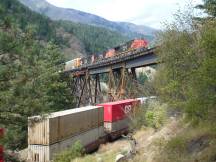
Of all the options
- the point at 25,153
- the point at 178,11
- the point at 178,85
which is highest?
the point at 178,11

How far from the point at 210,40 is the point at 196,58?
813 cm

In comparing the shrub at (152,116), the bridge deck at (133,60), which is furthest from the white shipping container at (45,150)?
the bridge deck at (133,60)

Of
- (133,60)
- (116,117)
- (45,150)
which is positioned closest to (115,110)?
(116,117)

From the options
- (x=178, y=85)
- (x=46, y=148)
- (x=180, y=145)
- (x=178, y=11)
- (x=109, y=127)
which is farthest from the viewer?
(x=109, y=127)

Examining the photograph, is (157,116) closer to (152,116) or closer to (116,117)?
(152,116)

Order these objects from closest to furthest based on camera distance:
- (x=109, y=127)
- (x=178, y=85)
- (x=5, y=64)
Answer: (x=5, y=64) < (x=178, y=85) < (x=109, y=127)

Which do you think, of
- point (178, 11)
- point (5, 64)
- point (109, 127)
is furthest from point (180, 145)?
point (109, 127)

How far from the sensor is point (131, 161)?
2103cm

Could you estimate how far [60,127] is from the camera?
29656 mm

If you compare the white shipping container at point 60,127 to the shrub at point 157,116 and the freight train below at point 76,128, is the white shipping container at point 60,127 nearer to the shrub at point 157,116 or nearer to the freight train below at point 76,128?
the freight train below at point 76,128

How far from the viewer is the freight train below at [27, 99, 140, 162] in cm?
2831

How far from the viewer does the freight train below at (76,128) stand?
2831 cm

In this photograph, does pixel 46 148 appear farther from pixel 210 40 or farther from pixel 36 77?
pixel 210 40

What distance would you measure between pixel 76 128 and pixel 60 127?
318cm
